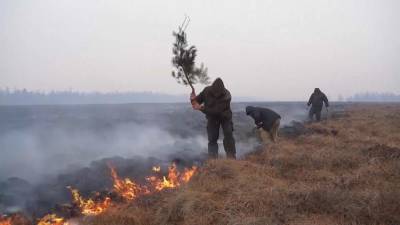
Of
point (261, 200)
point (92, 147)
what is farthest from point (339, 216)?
point (92, 147)

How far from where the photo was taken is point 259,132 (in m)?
12.5

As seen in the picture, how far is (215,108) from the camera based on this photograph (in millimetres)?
9711

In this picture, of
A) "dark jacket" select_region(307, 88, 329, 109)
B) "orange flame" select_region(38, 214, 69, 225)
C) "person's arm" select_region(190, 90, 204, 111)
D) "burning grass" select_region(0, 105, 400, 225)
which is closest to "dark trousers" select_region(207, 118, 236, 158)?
"person's arm" select_region(190, 90, 204, 111)

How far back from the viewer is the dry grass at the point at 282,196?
5.69 m

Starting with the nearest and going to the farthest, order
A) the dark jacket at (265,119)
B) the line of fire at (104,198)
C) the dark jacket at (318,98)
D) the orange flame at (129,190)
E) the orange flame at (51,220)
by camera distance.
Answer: the orange flame at (51,220) < the line of fire at (104,198) < the orange flame at (129,190) < the dark jacket at (265,119) < the dark jacket at (318,98)

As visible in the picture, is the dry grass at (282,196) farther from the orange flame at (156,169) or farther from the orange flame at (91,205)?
the orange flame at (156,169)

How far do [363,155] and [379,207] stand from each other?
4.01 m

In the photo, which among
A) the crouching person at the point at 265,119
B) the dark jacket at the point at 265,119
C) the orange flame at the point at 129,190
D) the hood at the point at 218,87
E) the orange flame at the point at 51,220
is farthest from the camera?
the dark jacket at the point at 265,119

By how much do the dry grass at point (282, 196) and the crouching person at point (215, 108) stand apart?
1.48 meters

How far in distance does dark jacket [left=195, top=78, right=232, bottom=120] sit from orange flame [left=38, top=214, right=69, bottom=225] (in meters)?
4.03

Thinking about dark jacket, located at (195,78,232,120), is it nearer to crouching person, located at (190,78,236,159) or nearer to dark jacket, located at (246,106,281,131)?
crouching person, located at (190,78,236,159)

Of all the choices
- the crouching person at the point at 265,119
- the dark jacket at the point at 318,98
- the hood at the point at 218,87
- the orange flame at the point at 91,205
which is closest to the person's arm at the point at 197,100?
the hood at the point at 218,87

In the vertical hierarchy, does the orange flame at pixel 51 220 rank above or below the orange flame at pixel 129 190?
below

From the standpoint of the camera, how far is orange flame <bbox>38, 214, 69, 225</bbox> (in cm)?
719
